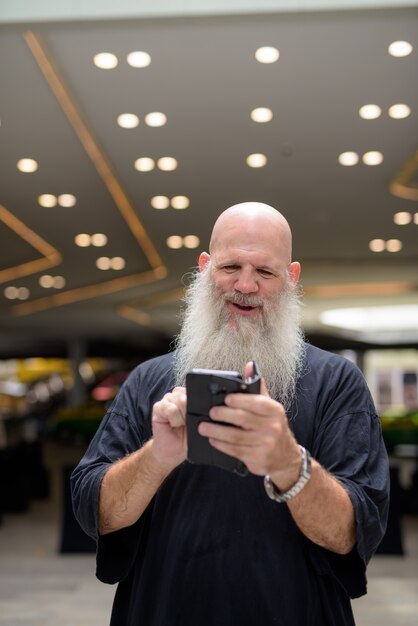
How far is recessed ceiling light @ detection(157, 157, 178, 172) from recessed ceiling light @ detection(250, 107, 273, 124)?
3.86ft

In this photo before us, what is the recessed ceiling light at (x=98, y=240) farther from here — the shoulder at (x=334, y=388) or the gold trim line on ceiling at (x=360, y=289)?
the shoulder at (x=334, y=388)

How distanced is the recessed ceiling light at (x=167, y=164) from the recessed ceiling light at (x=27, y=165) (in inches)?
42.8

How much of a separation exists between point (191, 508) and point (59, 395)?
29447 mm

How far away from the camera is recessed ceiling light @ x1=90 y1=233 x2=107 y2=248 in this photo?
9555 millimetres

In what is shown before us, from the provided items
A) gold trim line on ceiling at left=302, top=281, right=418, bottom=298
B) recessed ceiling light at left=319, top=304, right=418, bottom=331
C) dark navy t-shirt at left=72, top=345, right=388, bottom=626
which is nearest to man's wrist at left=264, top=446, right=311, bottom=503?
dark navy t-shirt at left=72, top=345, right=388, bottom=626

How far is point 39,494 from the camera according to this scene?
11234mm

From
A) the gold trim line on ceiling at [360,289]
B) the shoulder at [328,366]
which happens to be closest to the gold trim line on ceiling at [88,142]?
the shoulder at [328,366]

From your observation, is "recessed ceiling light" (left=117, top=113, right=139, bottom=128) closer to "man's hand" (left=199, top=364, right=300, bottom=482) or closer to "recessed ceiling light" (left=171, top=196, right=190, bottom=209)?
"recessed ceiling light" (left=171, top=196, right=190, bottom=209)

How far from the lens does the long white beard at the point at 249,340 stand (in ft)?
4.93

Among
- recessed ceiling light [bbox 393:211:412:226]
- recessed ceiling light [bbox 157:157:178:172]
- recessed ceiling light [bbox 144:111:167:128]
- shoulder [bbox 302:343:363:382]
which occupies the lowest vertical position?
shoulder [bbox 302:343:363:382]

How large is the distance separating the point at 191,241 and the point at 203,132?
13.2 feet

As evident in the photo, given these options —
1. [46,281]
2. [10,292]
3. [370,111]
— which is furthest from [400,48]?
[10,292]

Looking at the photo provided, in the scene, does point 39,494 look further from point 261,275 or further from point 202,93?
point 261,275

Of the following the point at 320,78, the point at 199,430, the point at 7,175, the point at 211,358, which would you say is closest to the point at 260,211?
the point at 211,358
